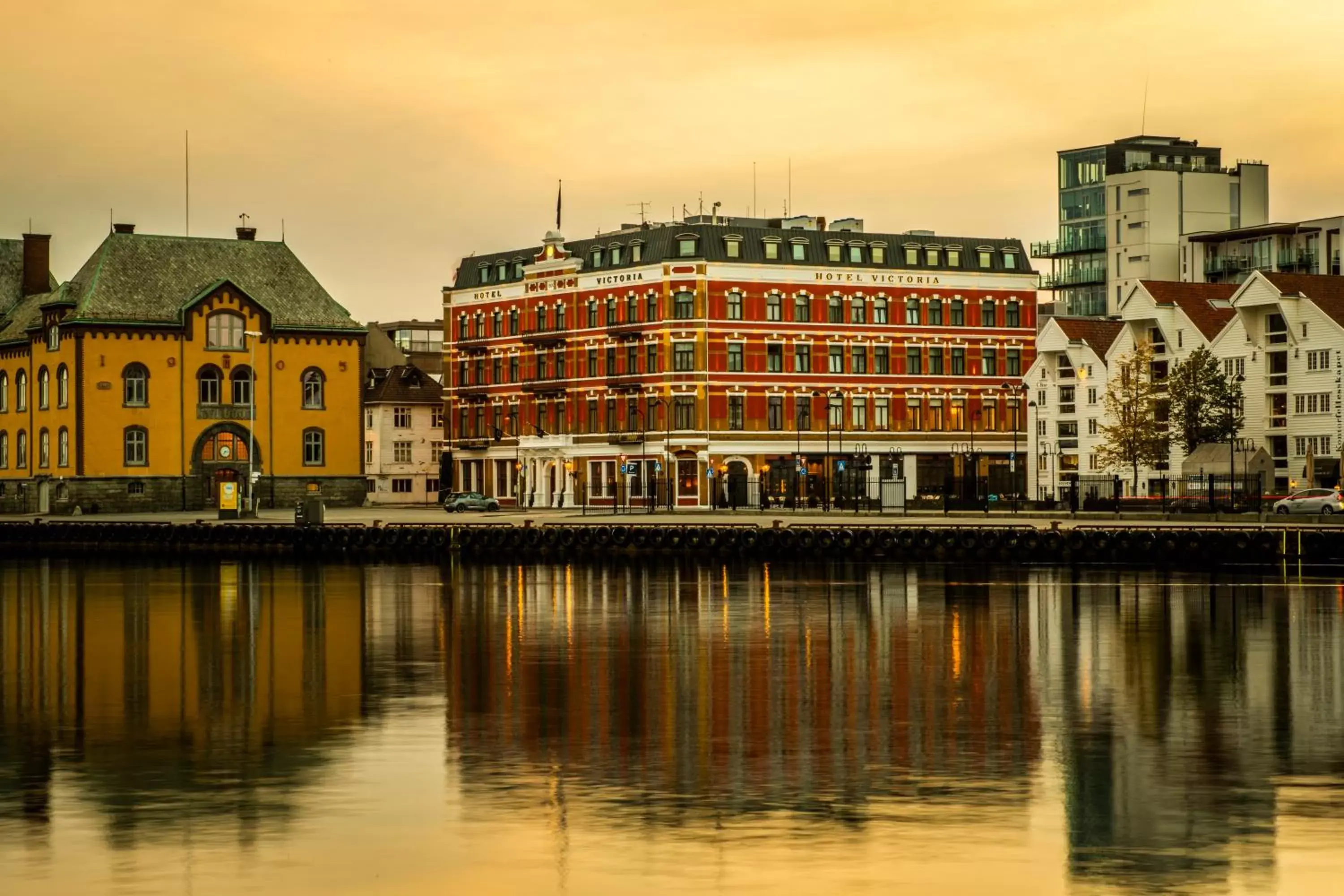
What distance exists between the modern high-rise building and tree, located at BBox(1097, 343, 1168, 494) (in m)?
50.3

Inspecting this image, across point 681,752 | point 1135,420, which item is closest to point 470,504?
point 1135,420

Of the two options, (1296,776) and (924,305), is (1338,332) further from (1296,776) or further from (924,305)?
(1296,776)

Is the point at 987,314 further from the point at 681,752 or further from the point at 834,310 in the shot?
the point at 681,752

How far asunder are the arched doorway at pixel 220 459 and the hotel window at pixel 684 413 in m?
28.9

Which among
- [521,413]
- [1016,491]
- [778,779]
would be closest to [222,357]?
[521,413]

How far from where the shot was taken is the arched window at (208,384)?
136 m

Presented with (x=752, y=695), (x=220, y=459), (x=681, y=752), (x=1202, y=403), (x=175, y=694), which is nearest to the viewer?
(x=681, y=752)

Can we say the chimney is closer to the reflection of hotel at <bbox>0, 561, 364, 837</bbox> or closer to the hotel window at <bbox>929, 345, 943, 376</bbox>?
the hotel window at <bbox>929, 345, 943, 376</bbox>

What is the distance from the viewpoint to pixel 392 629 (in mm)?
46844

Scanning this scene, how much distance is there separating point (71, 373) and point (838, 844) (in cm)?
11988

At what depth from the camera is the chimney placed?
147875 mm

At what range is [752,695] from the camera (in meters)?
32.0

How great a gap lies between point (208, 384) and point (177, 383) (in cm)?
246

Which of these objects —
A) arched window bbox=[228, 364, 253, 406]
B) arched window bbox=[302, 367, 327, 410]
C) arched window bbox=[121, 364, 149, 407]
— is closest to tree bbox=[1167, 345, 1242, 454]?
arched window bbox=[302, 367, 327, 410]
